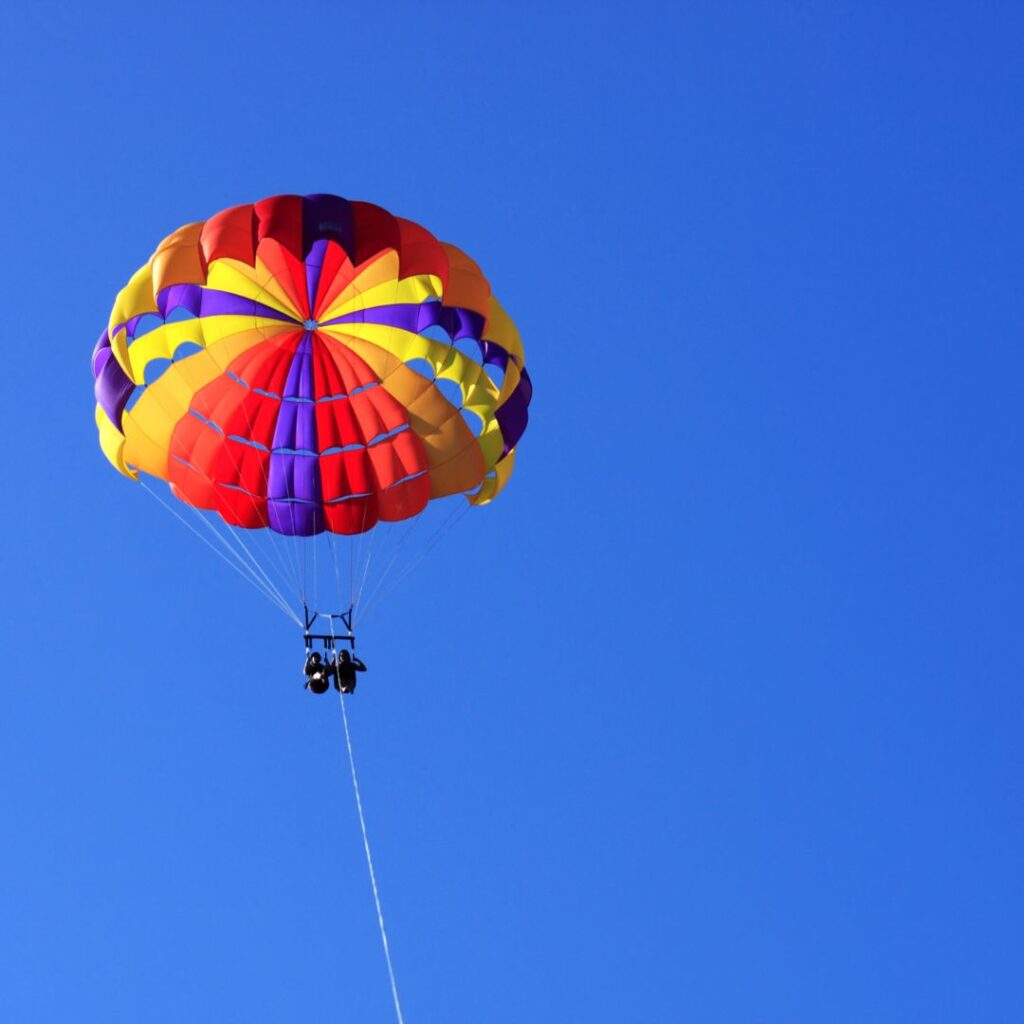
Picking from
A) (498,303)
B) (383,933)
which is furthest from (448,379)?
(383,933)

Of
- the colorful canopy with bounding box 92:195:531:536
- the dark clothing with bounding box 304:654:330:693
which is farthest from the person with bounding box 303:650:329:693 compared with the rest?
the colorful canopy with bounding box 92:195:531:536

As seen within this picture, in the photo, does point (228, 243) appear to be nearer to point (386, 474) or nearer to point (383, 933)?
point (386, 474)

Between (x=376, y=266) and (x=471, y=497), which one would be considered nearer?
(x=376, y=266)

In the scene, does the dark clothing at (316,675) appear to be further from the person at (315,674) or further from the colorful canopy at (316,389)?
the colorful canopy at (316,389)

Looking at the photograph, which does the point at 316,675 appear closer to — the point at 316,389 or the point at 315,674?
the point at 315,674

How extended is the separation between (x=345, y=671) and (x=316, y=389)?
402cm

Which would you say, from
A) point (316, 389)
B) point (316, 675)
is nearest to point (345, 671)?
point (316, 675)

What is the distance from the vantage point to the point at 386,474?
2250cm

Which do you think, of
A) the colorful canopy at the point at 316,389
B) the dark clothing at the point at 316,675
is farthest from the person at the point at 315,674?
the colorful canopy at the point at 316,389

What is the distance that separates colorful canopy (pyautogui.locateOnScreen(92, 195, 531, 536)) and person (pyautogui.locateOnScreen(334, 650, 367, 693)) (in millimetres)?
2611

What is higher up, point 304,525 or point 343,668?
point 304,525

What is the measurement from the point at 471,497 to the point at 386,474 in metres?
1.43

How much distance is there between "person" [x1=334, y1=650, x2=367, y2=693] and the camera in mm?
20609

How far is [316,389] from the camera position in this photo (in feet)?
73.7
